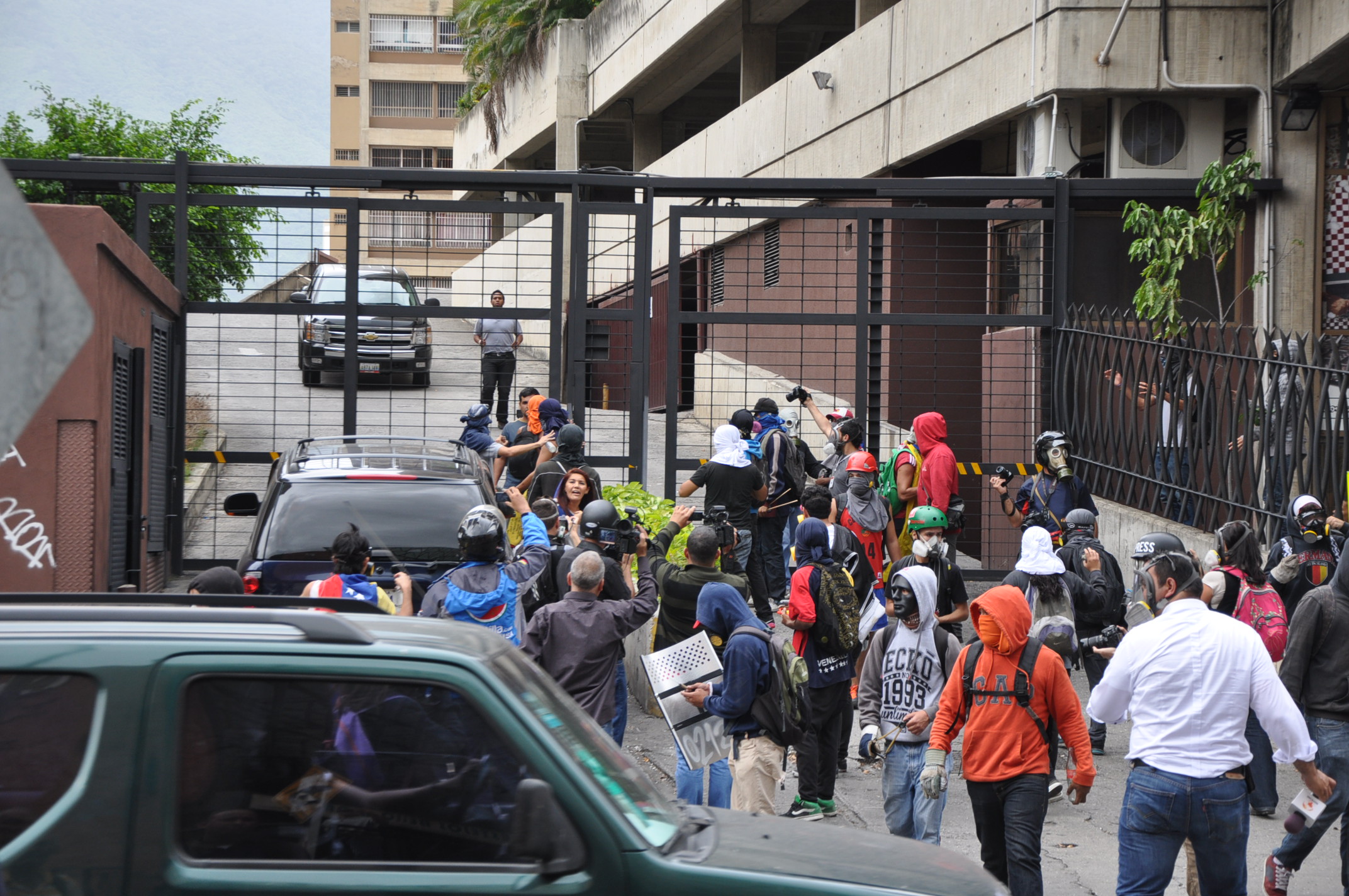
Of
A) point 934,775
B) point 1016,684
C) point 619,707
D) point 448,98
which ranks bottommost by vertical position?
point 619,707

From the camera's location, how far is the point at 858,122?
19297 millimetres

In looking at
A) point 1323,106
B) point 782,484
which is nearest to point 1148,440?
point 782,484

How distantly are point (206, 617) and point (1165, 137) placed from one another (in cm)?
1348

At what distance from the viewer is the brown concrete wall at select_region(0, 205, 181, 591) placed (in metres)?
9.10

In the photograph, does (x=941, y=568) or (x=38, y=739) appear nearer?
(x=38, y=739)

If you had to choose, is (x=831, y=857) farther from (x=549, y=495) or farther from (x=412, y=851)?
(x=549, y=495)

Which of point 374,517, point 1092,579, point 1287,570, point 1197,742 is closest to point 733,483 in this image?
point 1092,579

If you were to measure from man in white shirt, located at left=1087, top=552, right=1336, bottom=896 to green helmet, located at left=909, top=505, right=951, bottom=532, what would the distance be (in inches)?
125

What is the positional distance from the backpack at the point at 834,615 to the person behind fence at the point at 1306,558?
8.95 feet

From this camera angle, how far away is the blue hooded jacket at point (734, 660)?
6453 millimetres

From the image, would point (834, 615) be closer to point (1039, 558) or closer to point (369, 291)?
point (1039, 558)

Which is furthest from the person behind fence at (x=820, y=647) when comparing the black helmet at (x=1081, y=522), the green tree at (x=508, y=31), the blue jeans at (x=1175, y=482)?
the green tree at (x=508, y=31)

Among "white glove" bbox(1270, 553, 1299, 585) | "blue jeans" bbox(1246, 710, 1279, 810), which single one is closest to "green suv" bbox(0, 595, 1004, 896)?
"blue jeans" bbox(1246, 710, 1279, 810)

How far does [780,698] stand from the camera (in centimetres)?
659
